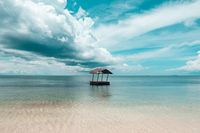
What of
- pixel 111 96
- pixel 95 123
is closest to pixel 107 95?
pixel 111 96

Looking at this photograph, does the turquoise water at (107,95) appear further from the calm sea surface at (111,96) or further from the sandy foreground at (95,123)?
the sandy foreground at (95,123)

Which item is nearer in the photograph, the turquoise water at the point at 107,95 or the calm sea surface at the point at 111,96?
the calm sea surface at the point at 111,96

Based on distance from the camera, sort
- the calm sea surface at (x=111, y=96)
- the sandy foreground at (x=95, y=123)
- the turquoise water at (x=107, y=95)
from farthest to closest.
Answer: the turquoise water at (x=107, y=95)
the calm sea surface at (x=111, y=96)
the sandy foreground at (x=95, y=123)

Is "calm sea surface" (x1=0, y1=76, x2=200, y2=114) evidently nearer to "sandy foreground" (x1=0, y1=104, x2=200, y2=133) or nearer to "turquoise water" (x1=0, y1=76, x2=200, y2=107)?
"turquoise water" (x1=0, y1=76, x2=200, y2=107)

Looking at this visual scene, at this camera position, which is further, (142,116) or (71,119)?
(142,116)

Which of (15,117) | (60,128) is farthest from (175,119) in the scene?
(15,117)

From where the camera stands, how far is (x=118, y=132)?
9.72 meters

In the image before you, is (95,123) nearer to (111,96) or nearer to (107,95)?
(111,96)

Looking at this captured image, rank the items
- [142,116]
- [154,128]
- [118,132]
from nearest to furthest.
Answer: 1. [118,132]
2. [154,128]
3. [142,116]

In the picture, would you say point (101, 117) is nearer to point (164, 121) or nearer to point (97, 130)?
point (97, 130)

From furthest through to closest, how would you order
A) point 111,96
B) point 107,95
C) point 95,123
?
1. point 107,95
2. point 111,96
3. point 95,123

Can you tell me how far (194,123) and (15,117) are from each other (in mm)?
10138

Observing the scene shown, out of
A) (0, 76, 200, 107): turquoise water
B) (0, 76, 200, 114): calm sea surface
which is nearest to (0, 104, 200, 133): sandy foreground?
(0, 76, 200, 114): calm sea surface

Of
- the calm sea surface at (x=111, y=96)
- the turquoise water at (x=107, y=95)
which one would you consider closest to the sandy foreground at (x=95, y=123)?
the calm sea surface at (x=111, y=96)
